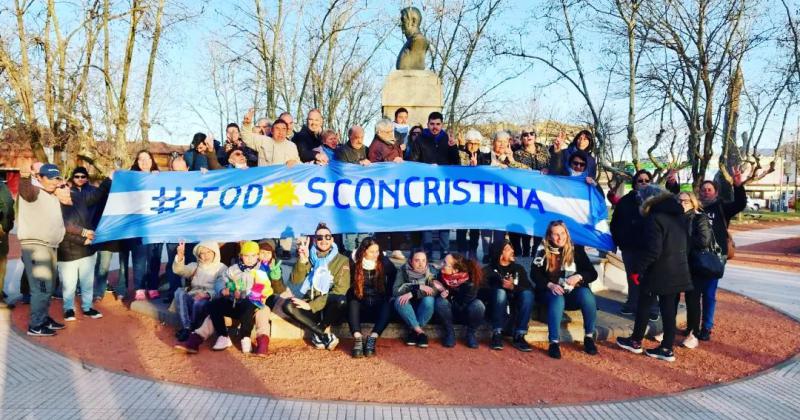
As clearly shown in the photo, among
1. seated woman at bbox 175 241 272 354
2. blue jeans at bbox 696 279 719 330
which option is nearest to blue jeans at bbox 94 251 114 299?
seated woman at bbox 175 241 272 354

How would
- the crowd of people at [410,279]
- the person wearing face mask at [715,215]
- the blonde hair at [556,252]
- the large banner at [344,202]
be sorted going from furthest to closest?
1. the large banner at [344,202]
2. the person wearing face mask at [715,215]
3. the blonde hair at [556,252]
4. the crowd of people at [410,279]

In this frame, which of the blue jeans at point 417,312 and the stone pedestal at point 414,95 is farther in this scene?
the stone pedestal at point 414,95

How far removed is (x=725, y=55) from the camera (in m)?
17.4

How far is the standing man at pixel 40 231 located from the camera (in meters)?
5.82

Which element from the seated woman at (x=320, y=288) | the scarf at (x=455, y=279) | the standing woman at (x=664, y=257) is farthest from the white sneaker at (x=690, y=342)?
the seated woman at (x=320, y=288)

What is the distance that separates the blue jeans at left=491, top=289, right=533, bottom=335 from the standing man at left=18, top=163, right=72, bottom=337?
462 centimetres

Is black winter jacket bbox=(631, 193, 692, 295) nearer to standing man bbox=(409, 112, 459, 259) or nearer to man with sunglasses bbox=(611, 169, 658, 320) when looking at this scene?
man with sunglasses bbox=(611, 169, 658, 320)

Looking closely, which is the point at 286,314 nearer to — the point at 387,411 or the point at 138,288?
the point at 387,411

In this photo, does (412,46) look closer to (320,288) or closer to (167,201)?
(167,201)

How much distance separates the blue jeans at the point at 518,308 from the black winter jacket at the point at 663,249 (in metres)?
1.09

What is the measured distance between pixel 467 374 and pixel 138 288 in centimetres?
461

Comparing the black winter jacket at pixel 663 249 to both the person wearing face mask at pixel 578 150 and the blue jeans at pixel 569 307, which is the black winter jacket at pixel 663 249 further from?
the person wearing face mask at pixel 578 150

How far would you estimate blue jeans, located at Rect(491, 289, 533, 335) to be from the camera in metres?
5.71

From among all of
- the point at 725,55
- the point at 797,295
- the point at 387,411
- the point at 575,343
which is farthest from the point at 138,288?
the point at 725,55
